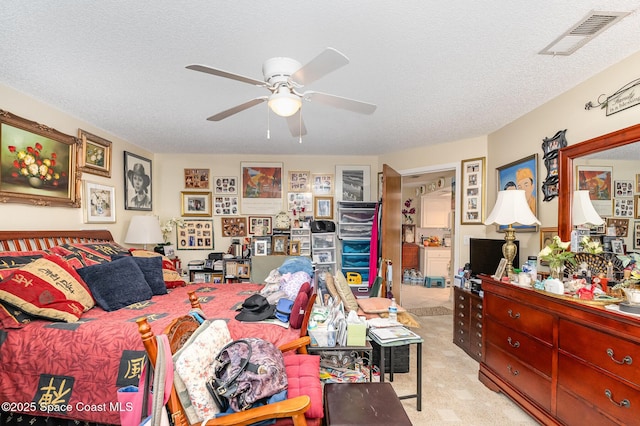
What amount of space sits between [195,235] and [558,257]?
15.5ft

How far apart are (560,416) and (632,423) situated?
48 centimetres

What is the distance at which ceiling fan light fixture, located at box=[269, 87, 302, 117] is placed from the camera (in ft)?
5.41

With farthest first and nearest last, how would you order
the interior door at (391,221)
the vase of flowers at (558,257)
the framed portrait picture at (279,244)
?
1. the framed portrait picture at (279,244)
2. the interior door at (391,221)
3. the vase of flowers at (558,257)

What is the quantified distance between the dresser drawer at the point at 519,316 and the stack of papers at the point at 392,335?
794 millimetres

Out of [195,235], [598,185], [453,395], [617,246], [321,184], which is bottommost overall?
[453,395]

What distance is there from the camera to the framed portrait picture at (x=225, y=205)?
189 inches

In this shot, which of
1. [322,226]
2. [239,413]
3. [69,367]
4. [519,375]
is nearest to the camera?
[239,413]

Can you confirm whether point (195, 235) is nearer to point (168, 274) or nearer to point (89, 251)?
point (168, 274)

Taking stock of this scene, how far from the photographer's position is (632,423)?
1.42 meters

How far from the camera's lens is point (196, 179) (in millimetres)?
4785

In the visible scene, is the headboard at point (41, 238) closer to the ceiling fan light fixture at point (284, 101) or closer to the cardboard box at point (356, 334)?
the ceiling fan light fixture at point (284, 101)

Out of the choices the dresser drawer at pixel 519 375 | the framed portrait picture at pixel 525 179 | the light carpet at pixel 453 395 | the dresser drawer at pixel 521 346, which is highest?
the framed portrait picture at pixel 525 179

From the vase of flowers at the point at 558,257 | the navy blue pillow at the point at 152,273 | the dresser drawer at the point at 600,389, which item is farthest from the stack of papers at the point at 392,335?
the navy blue pillow at the point at 152,273

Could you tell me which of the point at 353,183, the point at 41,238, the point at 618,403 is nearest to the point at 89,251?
the point at 41,238
